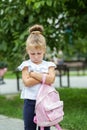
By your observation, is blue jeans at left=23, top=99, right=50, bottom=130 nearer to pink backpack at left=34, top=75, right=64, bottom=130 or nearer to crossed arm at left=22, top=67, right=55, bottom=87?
pink backpack at left=34, top=75, right=64, bottom=130

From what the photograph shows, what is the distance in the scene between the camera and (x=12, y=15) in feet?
38.9

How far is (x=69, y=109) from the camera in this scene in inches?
440

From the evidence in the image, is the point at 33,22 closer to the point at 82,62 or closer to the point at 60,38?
the point at 60,38

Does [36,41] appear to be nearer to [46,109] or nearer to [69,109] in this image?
[46,109]

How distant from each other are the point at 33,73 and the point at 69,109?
16.2 feet

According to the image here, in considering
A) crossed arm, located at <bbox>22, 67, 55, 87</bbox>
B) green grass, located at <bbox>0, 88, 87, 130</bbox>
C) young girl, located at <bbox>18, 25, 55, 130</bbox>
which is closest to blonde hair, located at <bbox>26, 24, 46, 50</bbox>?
young girl, located at <bbox>18, 25, 55, 130</bbox>

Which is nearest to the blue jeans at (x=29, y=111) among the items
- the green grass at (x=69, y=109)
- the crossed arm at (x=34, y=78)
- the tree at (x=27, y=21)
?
the crossed arm at (x=34, y=78)

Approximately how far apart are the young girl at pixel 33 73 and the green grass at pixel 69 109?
2398mm

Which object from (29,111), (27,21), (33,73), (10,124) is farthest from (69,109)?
(33,73)

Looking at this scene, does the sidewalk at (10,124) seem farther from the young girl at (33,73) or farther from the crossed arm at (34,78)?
the crossed arm at (34,78)

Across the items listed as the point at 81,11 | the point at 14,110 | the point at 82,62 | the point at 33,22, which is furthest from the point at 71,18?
the point at 82,62

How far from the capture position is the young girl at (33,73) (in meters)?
6.34

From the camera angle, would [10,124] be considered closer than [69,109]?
Yes

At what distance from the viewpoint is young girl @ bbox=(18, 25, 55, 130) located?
6340 millimetres
